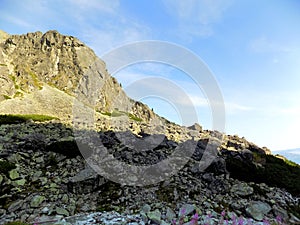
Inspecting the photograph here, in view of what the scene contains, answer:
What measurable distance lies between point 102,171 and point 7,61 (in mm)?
73008

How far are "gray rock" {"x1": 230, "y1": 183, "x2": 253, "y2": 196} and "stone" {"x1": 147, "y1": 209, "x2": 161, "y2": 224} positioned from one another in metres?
6.11

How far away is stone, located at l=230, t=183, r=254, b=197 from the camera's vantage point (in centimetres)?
1496

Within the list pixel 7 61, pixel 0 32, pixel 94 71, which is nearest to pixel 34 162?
pixel 7 61

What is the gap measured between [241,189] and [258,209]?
81.7 inches

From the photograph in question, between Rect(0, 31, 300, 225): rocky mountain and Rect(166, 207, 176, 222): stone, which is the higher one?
Rect(0, 31, 300, 225): rocky mountain

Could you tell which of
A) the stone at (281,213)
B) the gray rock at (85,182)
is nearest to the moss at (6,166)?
the gray rock at (85,182)

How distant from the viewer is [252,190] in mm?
15359

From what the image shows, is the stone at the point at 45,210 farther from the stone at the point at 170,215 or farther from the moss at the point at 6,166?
the stone at the point at 170,215

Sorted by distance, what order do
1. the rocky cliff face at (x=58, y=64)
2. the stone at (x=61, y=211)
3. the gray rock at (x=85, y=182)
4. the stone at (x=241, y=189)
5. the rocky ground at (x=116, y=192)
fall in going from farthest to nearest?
1. the rocky cliff face at (x=58, y=64)
2. the stone at (x=241, y=189)
3. the gray rock at (x=85, y=182)
4. the rocky ground at (x=116, y=192)
5. the stone at (x=61, y=211)

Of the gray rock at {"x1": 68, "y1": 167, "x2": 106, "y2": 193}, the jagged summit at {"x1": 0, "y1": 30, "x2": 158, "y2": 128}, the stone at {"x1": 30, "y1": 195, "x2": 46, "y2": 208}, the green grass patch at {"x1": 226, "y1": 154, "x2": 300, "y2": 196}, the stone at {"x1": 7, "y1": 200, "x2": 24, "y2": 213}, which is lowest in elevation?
the stone at {"x1": 7, "y1": 200, "x2": 24, "y2": 213}

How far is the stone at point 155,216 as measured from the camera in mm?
10812

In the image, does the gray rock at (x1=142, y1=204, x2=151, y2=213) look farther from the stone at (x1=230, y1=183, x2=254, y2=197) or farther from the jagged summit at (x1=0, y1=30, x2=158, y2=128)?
the jagged summit at (x1=0, y1=30, x2=158, y2=128)

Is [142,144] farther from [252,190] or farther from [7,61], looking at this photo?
[7,61]

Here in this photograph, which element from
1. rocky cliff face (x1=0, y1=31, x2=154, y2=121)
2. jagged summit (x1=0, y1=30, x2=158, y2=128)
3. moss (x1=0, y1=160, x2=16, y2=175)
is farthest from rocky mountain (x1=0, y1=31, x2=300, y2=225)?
rocky cliff face (x1=0, y1=31, x2=154, y2=121)
